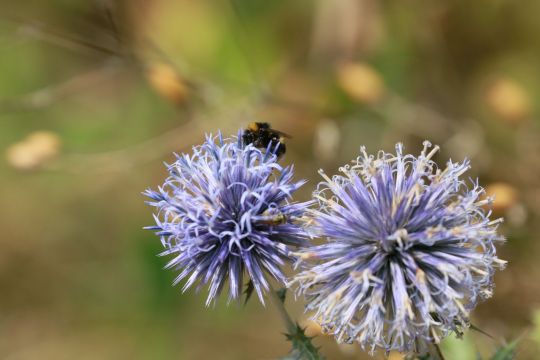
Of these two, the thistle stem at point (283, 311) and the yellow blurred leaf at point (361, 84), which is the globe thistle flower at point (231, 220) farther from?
the yellow blurred leaf at point (361, 84)

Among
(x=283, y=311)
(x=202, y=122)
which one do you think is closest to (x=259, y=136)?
(x=283, y=311)

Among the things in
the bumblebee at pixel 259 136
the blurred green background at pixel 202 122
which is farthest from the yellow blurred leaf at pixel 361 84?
the bumblebee at pixel 259 136

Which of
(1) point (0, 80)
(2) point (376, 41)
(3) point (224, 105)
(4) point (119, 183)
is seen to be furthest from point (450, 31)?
(1) point (0, 80)

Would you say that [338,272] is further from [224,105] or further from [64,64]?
[64,64]

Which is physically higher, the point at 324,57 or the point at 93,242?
the point at 324,57

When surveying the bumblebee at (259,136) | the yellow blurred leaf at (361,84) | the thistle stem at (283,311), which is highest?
the yellow blurred leaf at (361,84)

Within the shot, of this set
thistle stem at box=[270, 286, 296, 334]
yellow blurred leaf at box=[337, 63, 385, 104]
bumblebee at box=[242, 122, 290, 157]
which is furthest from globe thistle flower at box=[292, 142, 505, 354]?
yellow blurred leaf at box=[337, 63, 385, 104]
